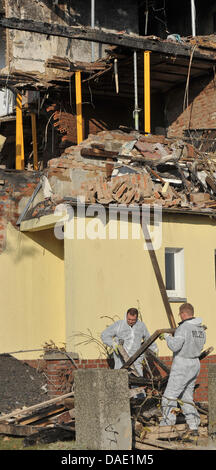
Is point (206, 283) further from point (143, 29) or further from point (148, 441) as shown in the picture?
point (143, 29)

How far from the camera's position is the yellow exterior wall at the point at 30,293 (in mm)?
14789

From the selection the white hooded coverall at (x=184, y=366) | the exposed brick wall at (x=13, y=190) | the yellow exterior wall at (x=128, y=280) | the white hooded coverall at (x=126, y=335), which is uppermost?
the exposed brick wall at (x=13, y=190)

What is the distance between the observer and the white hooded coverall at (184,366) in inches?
418

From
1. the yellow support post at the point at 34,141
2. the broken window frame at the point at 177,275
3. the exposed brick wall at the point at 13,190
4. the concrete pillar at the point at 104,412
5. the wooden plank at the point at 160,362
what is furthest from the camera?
the yellow support post at the point at 34,141

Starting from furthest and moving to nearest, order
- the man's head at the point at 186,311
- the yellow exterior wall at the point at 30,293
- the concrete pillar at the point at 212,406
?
the yellow exterior wall at the point at 30,293
the man's head at the point at 186,311
the concrete pillar at the point at 212,406

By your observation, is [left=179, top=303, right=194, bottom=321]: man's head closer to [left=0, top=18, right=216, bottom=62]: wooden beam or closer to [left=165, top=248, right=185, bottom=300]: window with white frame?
[left=165, top=248, right=185, bottom=300]: window with white frame

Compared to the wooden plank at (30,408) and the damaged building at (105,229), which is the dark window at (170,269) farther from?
the wooden plank at (30,408)

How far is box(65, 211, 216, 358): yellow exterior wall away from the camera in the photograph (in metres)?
13.0

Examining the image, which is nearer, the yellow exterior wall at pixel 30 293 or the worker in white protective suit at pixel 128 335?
the worker in white protective suit at pixel 128 335

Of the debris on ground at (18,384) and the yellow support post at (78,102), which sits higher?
the yellow support post at (78,102)

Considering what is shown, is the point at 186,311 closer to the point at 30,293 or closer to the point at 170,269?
the point at 170,269

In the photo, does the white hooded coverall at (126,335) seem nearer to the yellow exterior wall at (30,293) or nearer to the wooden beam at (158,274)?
the wooden beam at (158,274)

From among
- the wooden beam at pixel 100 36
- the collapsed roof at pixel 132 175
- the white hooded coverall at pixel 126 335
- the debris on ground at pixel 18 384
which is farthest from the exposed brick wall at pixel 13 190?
the white hooded coverall at pixel 126 335

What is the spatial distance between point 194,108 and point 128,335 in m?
10.1
